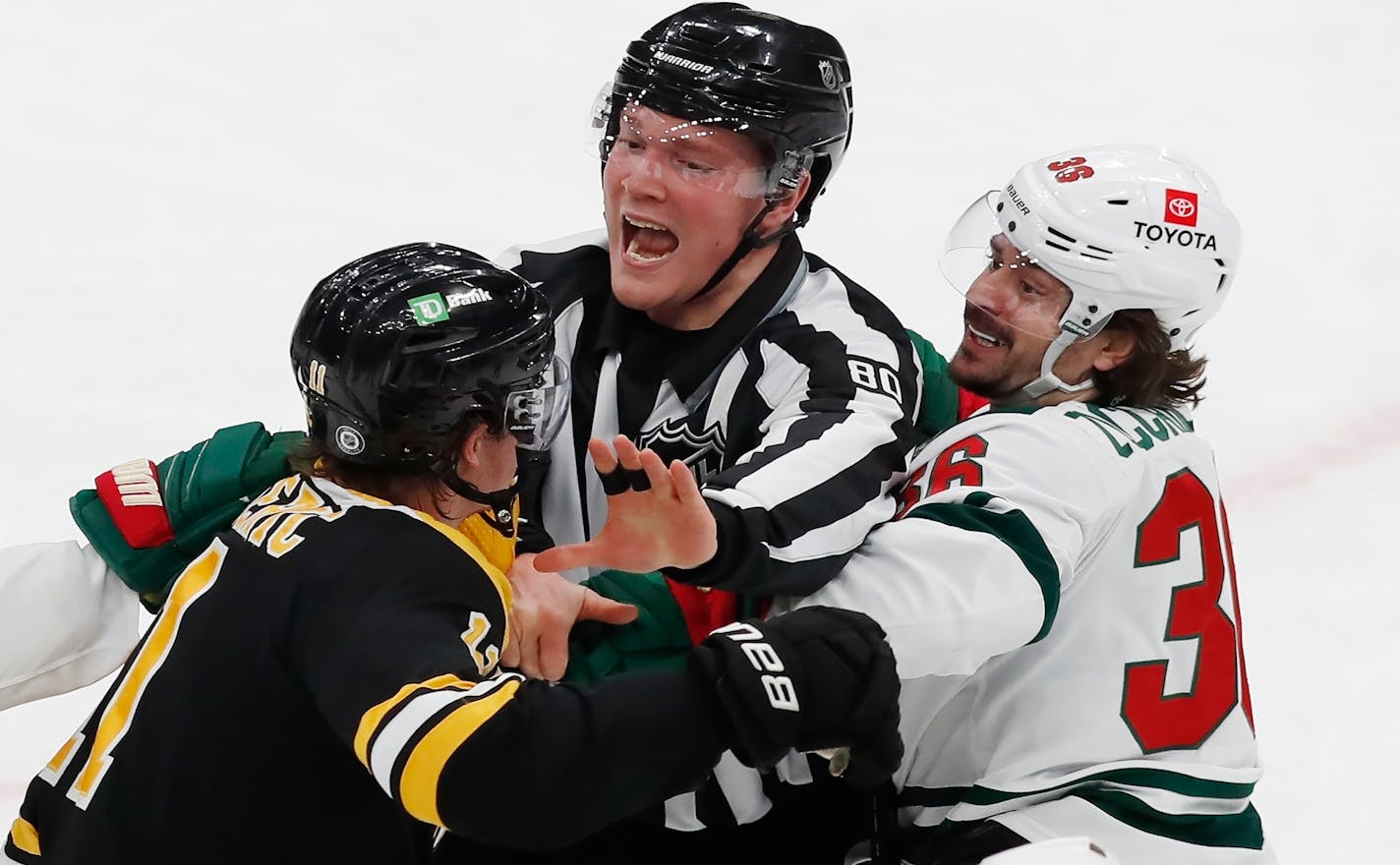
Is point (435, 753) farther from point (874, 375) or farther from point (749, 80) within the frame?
point (749, 80)

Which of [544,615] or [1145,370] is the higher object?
[1145,370]

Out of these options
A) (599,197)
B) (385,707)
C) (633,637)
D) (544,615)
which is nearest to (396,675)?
(385,707)

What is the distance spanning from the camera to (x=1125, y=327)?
8.86 feet

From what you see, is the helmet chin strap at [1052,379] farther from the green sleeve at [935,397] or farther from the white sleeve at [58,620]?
the white sleeve at [58,620]

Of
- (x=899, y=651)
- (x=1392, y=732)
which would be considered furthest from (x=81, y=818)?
(x=1392, y=732)

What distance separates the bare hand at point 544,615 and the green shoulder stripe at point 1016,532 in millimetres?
474

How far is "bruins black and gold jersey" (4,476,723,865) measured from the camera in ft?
5.88

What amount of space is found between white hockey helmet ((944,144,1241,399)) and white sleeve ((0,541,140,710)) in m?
1.42

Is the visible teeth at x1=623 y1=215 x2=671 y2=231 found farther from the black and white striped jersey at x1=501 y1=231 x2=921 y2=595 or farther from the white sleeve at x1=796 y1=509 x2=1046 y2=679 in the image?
the white sleeve at x1=796 y1=509 x2=1046 y2=679

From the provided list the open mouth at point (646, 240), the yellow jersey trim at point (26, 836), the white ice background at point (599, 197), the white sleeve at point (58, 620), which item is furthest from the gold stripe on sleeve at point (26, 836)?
the white ice background at point (599, 197)

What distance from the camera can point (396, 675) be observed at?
1.81 meters

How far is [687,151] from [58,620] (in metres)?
1.13

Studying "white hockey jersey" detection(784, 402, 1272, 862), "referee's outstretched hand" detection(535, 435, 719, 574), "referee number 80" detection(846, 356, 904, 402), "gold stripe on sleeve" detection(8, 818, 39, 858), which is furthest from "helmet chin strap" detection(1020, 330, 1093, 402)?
"gold stripe on sleeve" detection(8, 818, 39, 858)

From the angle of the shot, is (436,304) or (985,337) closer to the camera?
(436,304)
